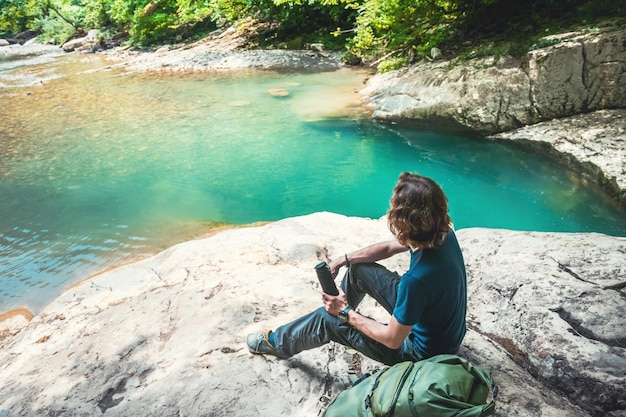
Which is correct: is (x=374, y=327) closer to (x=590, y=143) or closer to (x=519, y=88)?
(x=590, y=143)

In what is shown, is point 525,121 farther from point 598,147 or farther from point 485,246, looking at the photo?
point 485,246

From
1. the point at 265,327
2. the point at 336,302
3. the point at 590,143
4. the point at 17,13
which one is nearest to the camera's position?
the point at 336,302

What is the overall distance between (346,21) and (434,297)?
17125mm

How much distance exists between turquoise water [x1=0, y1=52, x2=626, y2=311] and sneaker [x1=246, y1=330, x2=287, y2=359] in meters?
2.89

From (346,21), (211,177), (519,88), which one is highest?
(346,21)

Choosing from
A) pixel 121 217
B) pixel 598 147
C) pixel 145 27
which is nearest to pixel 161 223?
pixel 121 217

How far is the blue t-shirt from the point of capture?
189cm

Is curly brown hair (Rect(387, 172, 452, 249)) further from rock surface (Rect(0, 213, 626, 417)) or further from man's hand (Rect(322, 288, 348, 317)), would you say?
rock surface (Rect(0, 213, 626, 417))

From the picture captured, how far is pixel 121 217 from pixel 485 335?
5055 millimetres

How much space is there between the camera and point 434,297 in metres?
1.93

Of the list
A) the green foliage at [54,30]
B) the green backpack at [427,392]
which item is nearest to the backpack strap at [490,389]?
the green backpack at [427,392]

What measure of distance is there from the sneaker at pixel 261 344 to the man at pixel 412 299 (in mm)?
73

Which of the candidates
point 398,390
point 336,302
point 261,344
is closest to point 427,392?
point 398,390

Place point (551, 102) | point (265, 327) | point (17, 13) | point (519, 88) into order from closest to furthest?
point (265, 327) < point (551, 102) < point (519, 88) < point (17, 13)
